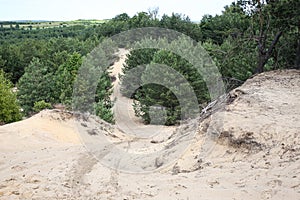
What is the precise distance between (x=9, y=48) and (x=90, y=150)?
4588 cm

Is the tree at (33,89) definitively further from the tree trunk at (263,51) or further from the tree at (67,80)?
the tree trunk at (263,51)

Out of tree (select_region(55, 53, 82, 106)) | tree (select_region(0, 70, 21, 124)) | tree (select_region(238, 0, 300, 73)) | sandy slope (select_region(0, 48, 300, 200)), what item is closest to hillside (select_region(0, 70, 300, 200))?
sandy slope (select_region(0, 48, 300, 200))

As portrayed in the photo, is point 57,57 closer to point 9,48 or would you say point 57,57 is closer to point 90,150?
point 9,48

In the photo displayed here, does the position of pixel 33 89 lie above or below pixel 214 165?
below

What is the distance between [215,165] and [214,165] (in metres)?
0.03

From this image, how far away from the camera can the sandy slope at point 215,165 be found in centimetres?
692

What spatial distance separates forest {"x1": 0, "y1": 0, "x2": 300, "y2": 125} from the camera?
47.3ft

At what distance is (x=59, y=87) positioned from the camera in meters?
32.3

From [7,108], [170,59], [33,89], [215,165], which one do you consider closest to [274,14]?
[215,165]

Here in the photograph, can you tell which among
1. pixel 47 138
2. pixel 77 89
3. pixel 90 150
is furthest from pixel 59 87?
pixel 90 150

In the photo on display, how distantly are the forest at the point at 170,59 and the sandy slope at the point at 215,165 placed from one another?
3.00 metres

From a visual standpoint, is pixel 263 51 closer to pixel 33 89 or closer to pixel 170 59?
pixel 170 59

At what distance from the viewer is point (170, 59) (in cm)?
2589

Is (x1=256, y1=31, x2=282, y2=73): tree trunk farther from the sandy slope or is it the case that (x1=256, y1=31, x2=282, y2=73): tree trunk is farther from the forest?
the sandy slope
